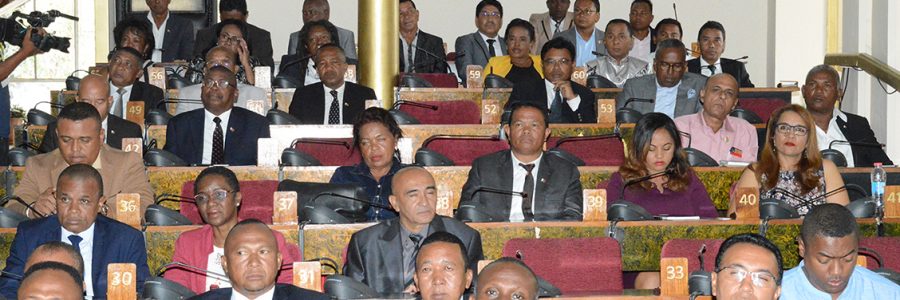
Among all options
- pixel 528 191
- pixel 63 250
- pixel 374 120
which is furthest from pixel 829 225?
pixel 63 250

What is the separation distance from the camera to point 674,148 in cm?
698

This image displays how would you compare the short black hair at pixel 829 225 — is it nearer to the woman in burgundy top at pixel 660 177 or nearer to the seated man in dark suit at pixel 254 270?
the woman in burgundy top at pixel 660 177

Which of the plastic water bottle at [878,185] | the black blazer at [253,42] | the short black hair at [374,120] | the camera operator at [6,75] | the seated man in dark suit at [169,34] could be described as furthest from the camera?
the seated man in dark suit at [169,34]

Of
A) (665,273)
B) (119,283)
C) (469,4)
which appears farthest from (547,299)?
(469,4)

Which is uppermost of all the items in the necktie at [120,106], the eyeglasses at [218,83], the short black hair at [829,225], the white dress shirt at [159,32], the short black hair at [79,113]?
the white dress shirt at [159,32]

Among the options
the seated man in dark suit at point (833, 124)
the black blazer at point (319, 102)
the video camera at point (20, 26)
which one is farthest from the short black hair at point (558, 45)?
the video camera at point (20, 26)

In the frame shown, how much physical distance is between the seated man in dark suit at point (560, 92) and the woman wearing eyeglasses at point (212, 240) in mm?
3139

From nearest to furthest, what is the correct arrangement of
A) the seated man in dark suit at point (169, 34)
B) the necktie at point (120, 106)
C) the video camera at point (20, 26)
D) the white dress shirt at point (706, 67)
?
the video camera at point (20, 26) < the necktie at point (120, 106) < the white dress shirt at point (706, 67) < the seated man in dark suit at point (169, 34)

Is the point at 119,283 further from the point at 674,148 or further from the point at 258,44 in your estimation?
the point at 258,44

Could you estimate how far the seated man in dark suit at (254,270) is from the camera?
522cm

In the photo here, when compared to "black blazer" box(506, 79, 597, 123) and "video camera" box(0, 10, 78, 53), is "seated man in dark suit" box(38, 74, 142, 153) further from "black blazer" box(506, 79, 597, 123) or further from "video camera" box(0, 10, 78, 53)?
"black blazer" box(506, 79, 597, 123)

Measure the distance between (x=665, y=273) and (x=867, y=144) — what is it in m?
2.85

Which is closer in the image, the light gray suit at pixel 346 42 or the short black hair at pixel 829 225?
the short black hair at pixel 829 225

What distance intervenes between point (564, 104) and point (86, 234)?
373 cm
